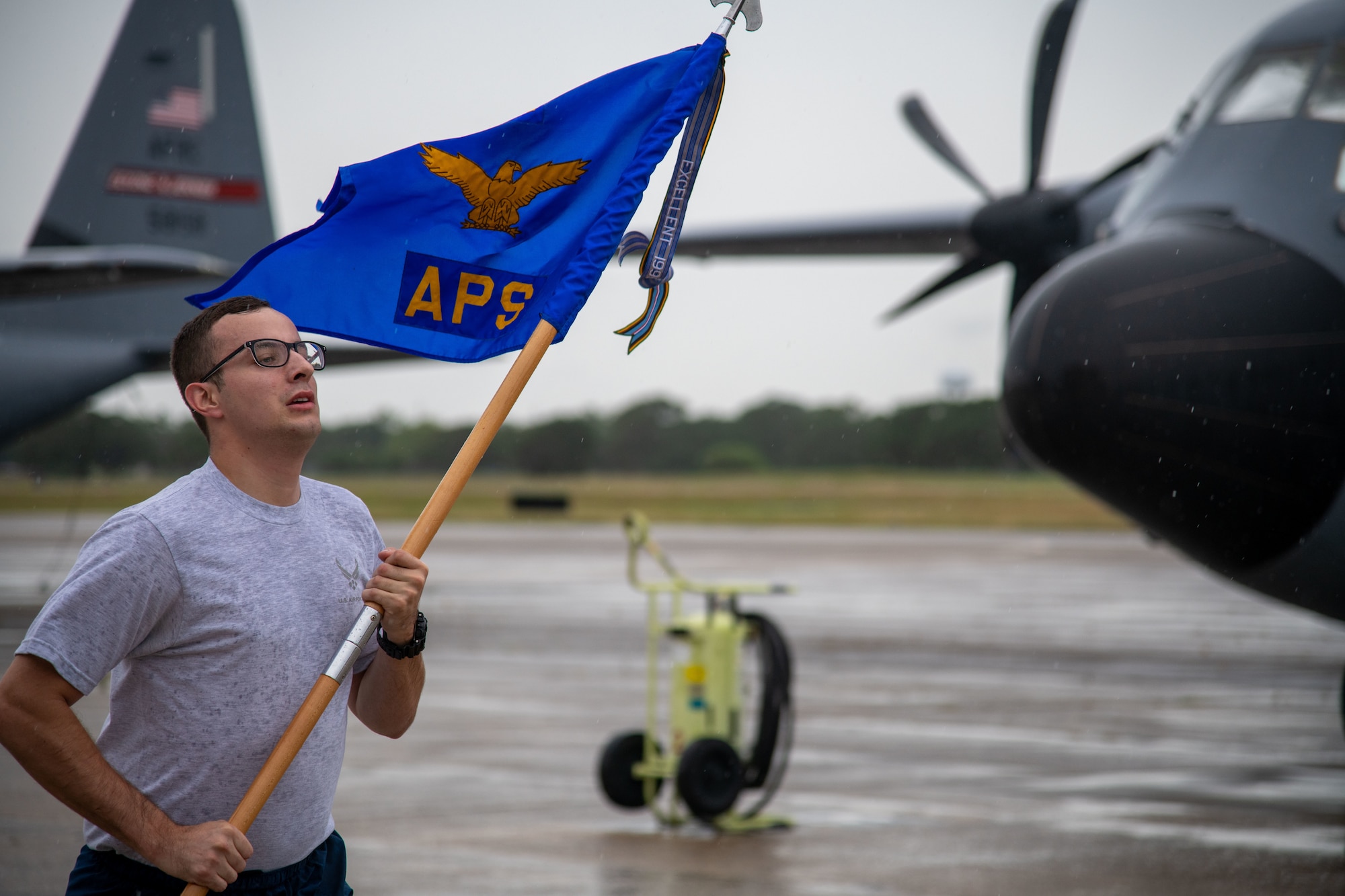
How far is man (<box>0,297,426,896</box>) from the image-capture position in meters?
2.18

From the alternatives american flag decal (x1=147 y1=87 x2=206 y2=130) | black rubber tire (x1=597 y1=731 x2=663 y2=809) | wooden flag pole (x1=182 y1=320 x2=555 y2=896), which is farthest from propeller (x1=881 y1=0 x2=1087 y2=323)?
american flag decal (x1=147 y1=87 x2=206 y2=130)

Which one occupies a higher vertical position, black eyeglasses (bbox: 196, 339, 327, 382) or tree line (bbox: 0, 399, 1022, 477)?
black eyeglasses (bbox: 196, 339, 327, 382)

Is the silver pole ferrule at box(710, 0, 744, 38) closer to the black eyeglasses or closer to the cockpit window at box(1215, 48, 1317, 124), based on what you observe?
the black eyeglasses

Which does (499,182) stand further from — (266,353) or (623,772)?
(623,772)

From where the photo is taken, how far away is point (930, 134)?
494 inches

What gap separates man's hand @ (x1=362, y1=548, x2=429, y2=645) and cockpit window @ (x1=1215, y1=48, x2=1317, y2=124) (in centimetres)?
556

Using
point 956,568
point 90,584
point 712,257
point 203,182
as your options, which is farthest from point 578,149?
point 956,568

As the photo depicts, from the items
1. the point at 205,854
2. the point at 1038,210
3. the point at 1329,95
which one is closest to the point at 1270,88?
the point at 1329,95

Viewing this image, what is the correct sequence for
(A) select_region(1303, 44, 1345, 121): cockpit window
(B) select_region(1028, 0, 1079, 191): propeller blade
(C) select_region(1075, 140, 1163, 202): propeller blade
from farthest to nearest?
1. (B) select_region(1028, 0, 1079, 191): propeller blade
2. (C) select_region(1075, 140, 1163, 202): propeller blade
3. (A) select_region(1303, 44, 1345, 121): cockpit window

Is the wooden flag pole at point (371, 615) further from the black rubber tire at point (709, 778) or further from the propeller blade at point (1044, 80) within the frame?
the propeller blade at point (1044, 80)

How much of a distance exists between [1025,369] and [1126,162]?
396cm

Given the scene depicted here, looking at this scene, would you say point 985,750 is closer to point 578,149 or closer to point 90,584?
point 578,149

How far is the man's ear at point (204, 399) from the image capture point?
7.95 ft

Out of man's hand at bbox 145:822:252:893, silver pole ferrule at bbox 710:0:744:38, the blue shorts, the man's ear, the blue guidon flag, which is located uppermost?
silver pole ferrule at bbox 710:0:744:38
